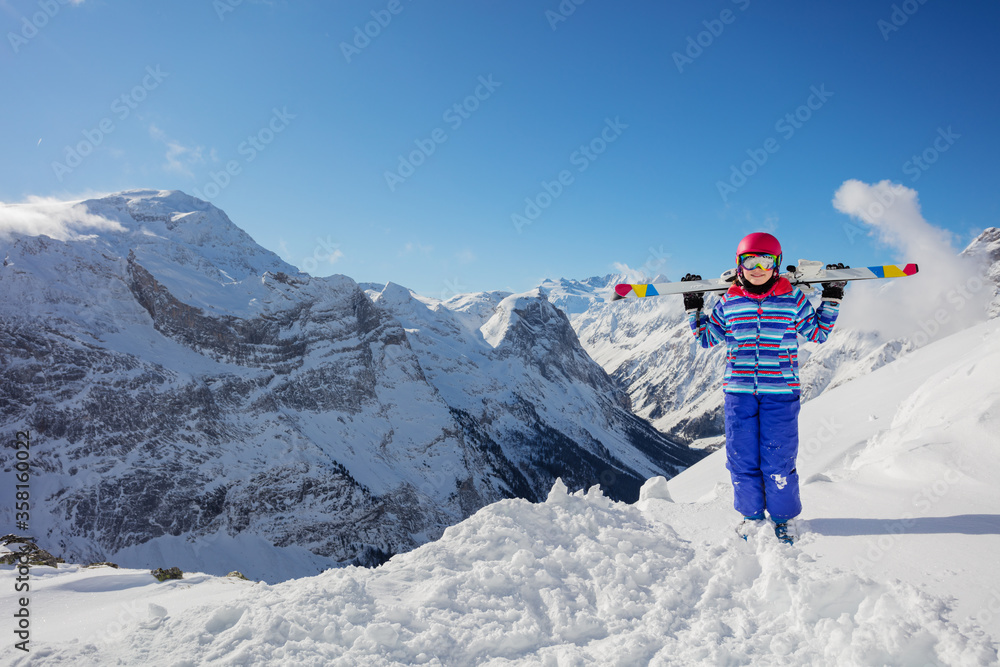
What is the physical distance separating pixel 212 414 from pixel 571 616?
91620 millimetres

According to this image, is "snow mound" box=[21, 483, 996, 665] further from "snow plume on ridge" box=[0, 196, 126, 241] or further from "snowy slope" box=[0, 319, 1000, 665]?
"snow plume on ridge" box=[0, 196, 126, 241]

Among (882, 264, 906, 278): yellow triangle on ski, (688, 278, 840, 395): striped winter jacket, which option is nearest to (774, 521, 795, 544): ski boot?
(688, 278, 840, 395): striped winter jacket

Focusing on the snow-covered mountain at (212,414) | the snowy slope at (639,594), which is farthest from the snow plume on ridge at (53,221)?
the snowy slope at (639,594)

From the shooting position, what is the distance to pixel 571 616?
3.97m

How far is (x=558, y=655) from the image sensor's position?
3479 mm

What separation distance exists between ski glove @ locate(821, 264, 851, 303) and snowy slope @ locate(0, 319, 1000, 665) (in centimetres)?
233

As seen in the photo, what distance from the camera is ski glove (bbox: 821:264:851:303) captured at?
5547 mm

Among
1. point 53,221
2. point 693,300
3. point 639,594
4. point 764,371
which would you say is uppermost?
point 53,221

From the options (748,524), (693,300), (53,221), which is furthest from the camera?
(53,221)

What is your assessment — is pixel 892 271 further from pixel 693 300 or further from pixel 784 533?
pixel 784 533

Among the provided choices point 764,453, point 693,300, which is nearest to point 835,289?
point 693,300

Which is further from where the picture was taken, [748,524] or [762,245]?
[762,245]

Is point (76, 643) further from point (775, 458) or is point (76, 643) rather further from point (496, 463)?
point (496, 463)

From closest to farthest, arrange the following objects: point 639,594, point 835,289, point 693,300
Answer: point 639,594 < point 835,289 < point 693,300
